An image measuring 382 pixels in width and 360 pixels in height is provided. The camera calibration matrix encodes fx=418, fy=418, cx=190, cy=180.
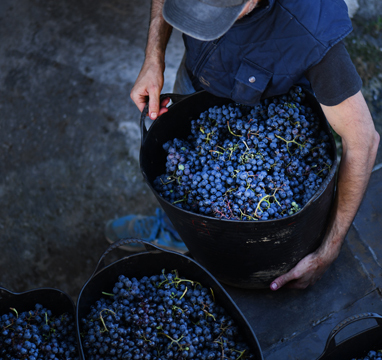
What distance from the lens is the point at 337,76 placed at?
1.46 m

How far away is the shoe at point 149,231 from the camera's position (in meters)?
2.80

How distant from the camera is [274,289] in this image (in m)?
1.91

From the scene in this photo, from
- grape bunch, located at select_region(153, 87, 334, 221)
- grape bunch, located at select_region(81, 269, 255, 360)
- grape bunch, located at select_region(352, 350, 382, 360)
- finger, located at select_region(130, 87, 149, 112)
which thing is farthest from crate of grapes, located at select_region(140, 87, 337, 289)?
grape bunch, located at select_region(352, 350, 382, 360)

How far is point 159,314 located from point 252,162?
66cm

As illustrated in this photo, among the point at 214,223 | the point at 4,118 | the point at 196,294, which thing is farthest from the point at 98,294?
the point at 4,118

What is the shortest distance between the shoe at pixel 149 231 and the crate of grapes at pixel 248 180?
0.91m

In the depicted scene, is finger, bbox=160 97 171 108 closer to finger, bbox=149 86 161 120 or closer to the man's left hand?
finger, bbox=149 86 161 120

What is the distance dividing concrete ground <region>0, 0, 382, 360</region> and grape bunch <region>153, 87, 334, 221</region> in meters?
0.66

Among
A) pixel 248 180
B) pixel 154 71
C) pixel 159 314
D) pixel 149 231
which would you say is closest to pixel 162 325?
pixel 159 314

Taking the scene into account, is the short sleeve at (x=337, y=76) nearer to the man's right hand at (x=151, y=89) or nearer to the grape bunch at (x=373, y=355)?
the man's right hand at (x=151, y=89)

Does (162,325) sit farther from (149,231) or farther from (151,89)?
(149,231)

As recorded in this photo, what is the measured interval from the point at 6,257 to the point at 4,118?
1.24 meters

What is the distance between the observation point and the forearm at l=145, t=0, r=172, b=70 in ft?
6.64

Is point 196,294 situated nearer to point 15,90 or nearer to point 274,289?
point 274,289
